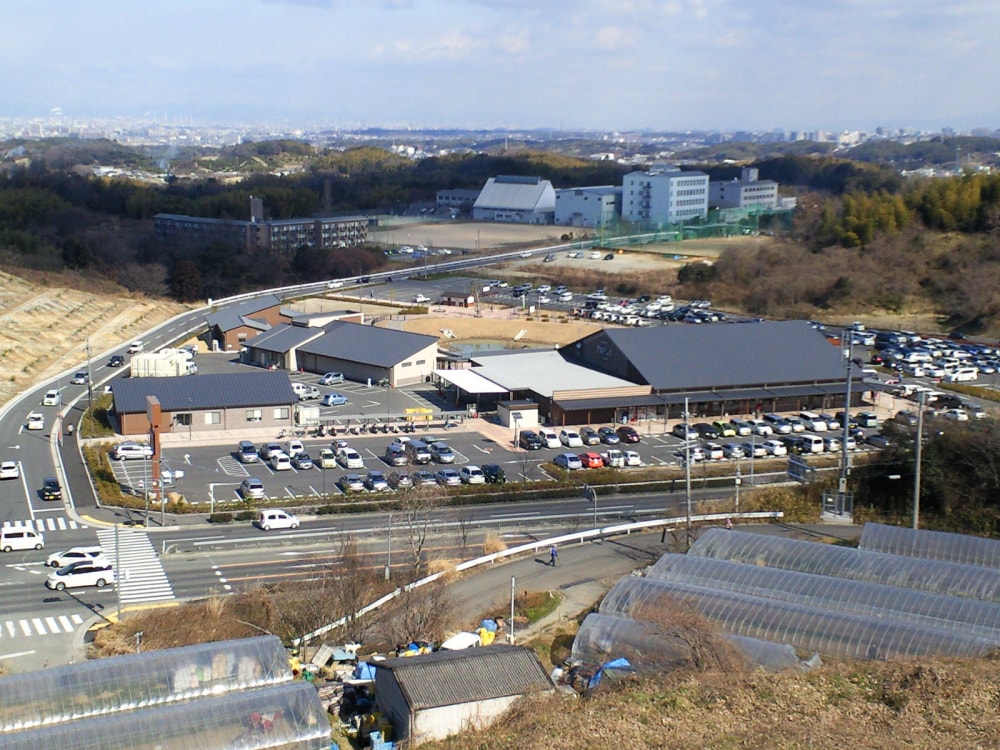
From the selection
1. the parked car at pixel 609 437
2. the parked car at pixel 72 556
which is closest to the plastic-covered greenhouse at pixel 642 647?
the parked car at pixel 72 556

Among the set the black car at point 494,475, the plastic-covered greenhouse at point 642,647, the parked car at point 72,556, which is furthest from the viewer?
the black car at point 494,475

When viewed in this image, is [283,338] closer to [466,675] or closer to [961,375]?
[961,375]

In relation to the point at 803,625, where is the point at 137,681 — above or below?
above

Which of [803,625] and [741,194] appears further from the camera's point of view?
[741,194]

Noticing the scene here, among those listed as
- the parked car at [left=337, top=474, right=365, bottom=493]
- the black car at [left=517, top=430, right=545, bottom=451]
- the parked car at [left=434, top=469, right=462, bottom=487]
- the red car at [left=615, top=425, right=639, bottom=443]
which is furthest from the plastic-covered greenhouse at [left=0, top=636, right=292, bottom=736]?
the red car at [left=615, top=425, right=639, bottom=443]

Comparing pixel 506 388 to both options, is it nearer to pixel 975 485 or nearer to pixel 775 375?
pixel 775 375

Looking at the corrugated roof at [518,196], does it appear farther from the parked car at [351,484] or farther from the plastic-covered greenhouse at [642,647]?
the plastic-covered greenhouse at [642,647]

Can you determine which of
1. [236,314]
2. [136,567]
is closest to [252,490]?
[136,567]
